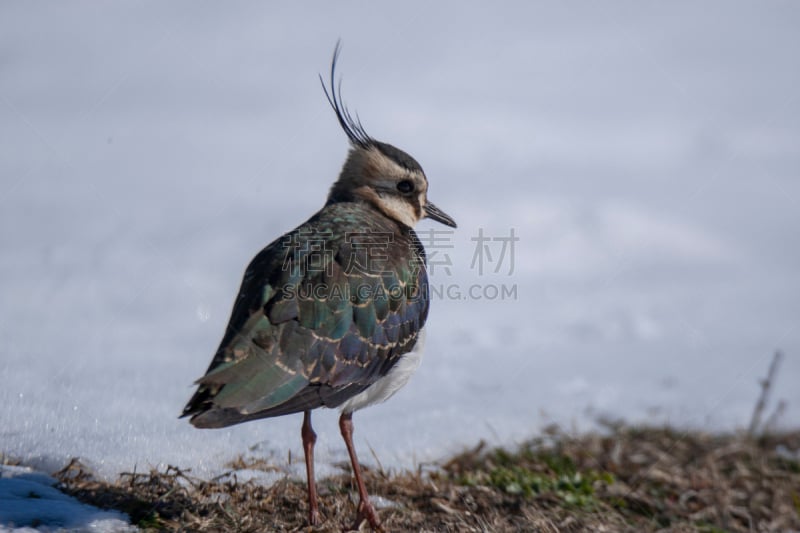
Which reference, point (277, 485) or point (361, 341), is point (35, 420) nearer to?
point (277, 485)

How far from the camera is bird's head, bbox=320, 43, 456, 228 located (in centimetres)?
608

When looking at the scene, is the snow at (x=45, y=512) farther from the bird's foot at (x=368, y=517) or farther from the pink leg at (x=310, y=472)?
the bird's foot at (x=368, y=517)

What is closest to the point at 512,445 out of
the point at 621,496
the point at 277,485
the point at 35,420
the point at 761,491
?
the point at 621,496

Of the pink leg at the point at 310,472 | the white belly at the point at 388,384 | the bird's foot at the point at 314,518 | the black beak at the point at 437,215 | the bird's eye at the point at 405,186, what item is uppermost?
the bird's eye at the point at 405,186

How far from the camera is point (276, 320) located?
15.1 ft

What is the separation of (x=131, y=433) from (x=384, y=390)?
171 centimetres

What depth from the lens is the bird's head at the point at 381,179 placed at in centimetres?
608

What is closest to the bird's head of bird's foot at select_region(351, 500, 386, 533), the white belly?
the white belly

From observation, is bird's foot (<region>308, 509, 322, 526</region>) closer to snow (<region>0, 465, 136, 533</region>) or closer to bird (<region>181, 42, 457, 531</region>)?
bird (<region>181, 42, 457, 531</region>)

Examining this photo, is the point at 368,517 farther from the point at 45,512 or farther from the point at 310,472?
the point at 45,512

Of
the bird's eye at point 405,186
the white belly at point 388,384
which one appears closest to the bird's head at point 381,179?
the bird's eye at point 405,186

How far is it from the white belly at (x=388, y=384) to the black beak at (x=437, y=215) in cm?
145

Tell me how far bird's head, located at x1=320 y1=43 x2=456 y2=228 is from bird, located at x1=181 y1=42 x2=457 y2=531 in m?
0.29

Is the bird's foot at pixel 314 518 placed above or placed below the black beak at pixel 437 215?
below
